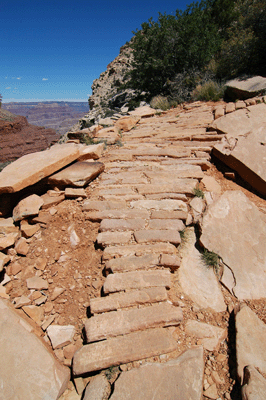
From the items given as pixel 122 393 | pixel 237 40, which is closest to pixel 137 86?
pixel 237 40

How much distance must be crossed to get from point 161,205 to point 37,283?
152 centimetres

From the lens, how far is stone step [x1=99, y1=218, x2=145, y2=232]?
236cm

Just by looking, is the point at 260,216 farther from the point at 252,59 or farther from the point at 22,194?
the point at 252,59

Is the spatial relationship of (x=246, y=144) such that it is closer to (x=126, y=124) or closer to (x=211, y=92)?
(x=126, y=124)

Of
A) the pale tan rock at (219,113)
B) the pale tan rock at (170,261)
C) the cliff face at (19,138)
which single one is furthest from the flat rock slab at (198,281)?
the cliff face at (19,138)

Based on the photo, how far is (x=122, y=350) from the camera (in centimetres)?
152

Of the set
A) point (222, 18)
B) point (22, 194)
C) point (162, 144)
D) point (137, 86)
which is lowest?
point (22, 194)

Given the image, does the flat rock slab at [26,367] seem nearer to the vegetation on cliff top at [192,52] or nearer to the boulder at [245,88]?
the boulder at [245,88]

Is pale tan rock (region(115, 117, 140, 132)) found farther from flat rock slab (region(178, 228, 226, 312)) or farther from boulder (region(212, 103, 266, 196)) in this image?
flat rock slab (region(178, 228, 226, 312))

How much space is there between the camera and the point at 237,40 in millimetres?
7883

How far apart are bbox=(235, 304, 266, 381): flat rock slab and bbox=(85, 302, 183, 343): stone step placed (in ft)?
1.42

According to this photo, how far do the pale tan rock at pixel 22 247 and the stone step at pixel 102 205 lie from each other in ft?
2.41

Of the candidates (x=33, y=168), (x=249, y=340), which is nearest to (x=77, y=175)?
(x=33, y=168)

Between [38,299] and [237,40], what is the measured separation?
984 centimetres
